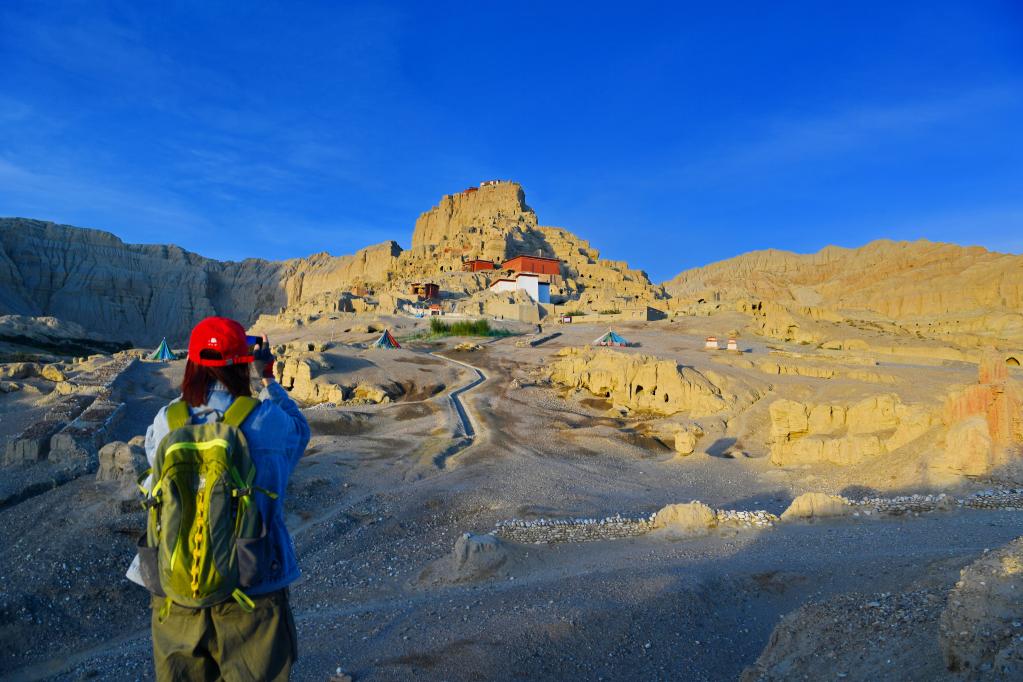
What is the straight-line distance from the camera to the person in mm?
2609

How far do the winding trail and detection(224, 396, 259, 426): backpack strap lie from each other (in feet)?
39.2

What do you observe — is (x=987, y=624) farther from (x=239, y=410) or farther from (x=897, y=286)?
(x=897, y=286)

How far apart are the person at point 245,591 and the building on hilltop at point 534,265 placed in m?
64.9

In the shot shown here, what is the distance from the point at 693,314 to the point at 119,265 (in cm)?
7396

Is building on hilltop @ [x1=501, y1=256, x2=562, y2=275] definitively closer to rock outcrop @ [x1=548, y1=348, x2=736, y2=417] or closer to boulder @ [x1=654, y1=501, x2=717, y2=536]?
rock outcrop @ [x1=548, y1=348, x2=736, y2=417]

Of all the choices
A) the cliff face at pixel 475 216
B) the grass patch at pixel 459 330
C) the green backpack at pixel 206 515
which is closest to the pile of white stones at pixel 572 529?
the green backpack at pixel 206 515

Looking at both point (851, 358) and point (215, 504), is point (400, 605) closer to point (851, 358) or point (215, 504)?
point (215, 504)

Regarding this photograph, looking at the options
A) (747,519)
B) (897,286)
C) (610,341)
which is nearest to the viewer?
(747,519)

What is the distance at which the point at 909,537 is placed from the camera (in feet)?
23.1

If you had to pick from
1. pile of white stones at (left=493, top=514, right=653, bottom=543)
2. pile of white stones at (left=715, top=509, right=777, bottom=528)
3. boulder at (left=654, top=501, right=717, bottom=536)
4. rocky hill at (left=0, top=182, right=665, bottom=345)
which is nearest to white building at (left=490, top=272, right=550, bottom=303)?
rocky hill at (left=0, top=182, right=665, bottom=345)

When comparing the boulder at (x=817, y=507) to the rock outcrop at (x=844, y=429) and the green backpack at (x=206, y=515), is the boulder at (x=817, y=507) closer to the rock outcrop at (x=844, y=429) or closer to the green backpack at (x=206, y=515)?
the rock outcrop at (x=844, y=429)

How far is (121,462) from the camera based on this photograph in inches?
401

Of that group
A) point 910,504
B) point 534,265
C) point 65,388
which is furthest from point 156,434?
point 534,265

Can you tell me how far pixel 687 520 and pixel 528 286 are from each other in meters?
52.9
